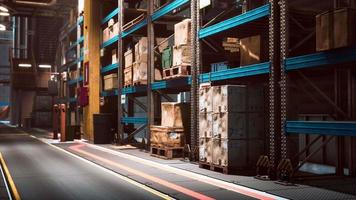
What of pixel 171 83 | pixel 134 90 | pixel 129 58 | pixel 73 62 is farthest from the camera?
pixel 73 62

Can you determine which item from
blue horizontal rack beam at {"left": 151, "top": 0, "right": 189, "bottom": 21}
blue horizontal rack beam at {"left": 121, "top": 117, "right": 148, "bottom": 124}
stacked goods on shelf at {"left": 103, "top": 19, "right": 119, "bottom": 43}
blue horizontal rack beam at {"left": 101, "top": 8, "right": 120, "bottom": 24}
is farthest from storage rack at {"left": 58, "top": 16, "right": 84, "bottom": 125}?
blue horizontal rack beam at {"left": 151, "top": 0, "right": 189, "bottom": 21}

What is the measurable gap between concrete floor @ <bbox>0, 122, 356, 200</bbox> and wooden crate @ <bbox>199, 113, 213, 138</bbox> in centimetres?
87

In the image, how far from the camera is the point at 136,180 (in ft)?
28.5

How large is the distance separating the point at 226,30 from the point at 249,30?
2.32 ft

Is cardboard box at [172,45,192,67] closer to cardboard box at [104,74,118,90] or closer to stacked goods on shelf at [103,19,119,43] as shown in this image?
stacked goods on shelf at [103,19,119,43]

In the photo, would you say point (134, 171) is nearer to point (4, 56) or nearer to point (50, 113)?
point (50, 113)

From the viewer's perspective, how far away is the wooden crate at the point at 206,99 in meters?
10.0

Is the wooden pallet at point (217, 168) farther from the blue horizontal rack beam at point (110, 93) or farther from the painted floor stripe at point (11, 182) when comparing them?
the blue horizontal rack beam at point (110, 93)

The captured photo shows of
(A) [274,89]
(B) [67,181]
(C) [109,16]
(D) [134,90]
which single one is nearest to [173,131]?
(D) [134,90]

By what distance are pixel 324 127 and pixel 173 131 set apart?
5.85 meters

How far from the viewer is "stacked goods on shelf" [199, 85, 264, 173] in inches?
364

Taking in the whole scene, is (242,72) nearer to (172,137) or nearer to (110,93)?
(172,137)

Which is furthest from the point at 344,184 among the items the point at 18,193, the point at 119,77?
the point at 119,77

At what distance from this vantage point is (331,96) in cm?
982
